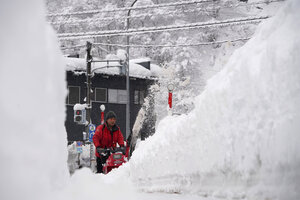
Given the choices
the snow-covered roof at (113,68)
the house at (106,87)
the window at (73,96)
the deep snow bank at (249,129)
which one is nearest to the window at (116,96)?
the house at (106,87)

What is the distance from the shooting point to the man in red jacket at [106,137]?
7.89m

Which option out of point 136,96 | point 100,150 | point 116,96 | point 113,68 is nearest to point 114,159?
point 100,150

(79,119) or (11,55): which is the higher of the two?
(11,55)

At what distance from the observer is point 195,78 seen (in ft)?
115

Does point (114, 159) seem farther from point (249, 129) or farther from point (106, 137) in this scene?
point (249, 129)

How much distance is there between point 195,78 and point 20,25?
3159 centimetres

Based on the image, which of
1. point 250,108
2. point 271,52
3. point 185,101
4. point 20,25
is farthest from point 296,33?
point 185,101

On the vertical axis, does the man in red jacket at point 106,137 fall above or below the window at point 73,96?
below

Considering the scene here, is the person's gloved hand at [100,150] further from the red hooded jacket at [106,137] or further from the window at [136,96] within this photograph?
the window at [136,96]

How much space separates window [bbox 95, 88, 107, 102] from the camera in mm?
29297

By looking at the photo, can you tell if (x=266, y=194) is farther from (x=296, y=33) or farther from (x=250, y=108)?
(x=296, y=33)

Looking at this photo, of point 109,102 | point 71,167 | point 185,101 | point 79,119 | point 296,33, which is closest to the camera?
point 296,33

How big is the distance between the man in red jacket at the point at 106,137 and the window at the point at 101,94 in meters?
21.3

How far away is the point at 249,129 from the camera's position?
4195mm
